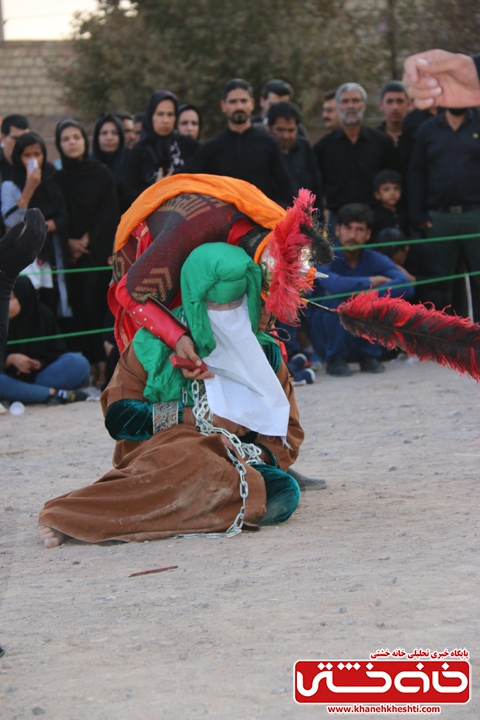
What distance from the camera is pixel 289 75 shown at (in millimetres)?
17406

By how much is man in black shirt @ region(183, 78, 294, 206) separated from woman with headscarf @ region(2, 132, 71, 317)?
1.13m

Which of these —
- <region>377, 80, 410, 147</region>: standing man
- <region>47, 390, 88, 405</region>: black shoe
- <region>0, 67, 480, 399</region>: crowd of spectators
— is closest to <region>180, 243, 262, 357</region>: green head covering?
<region>47, 390, 88, 405</region>: black shoe

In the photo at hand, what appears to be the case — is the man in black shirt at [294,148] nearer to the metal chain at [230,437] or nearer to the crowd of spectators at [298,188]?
the crowd of spectators at [298,188]

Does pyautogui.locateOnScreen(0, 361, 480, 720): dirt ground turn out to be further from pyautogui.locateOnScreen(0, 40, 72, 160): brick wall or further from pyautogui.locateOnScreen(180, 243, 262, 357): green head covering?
pyautogui.locateOnScreen(0, 40, 72, 160): brick wall

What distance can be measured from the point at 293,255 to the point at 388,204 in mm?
4562

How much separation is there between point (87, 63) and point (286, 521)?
55.2 ft

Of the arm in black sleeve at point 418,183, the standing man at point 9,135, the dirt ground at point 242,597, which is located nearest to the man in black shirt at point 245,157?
the arm in black sleeve at point 418,183

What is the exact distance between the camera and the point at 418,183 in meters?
7.95

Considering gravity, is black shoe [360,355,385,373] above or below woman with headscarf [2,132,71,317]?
below

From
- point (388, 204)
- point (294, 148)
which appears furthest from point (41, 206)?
point (388, 204)

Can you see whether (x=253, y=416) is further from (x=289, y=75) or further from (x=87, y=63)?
(x=87, y=63)

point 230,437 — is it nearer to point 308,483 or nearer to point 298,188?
point 308,483

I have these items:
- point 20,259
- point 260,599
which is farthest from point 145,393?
point 260,599

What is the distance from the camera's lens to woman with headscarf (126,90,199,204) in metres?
7.93
